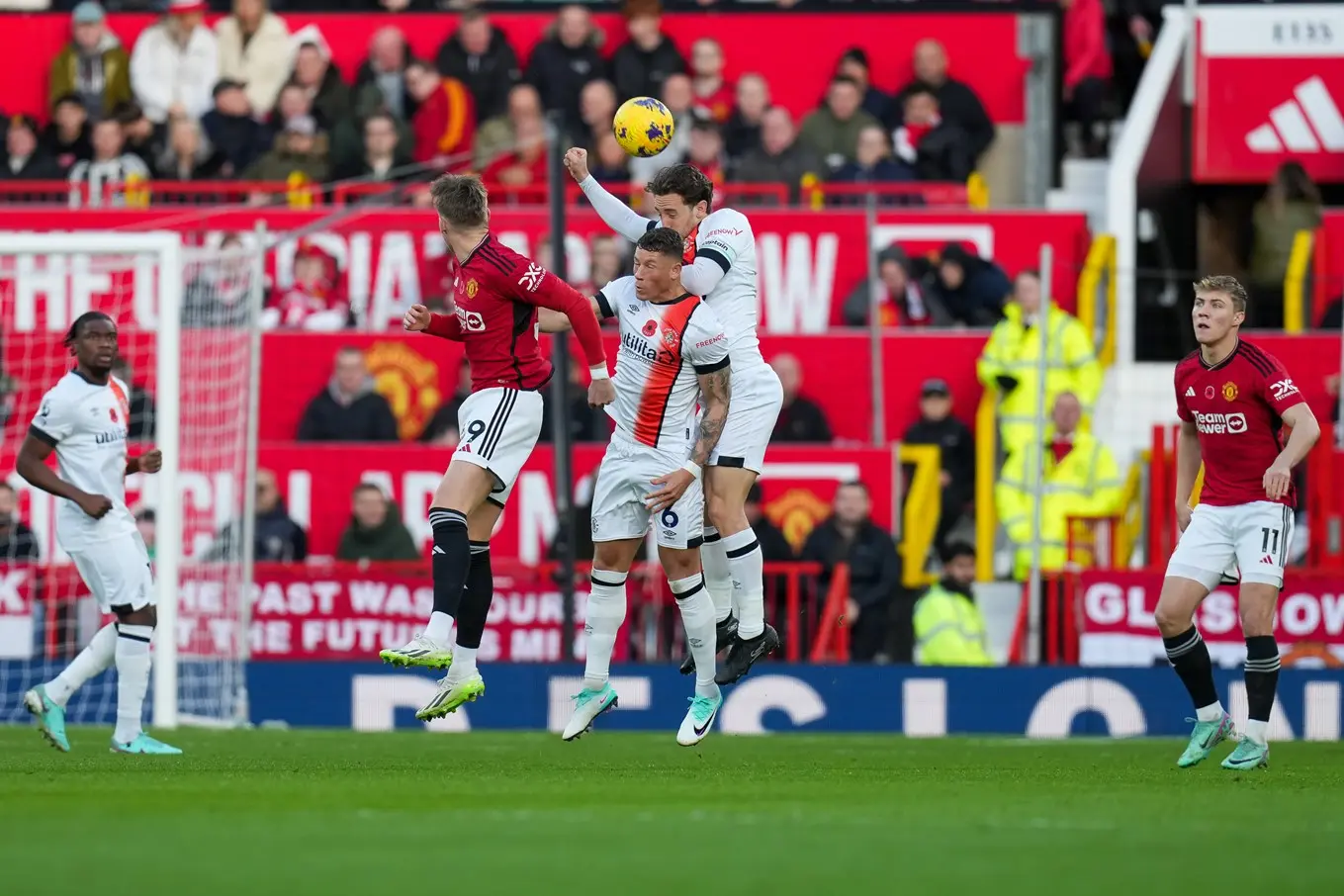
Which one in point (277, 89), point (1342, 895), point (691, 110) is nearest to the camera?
point (1342, 895)

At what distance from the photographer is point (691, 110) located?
22406 mm

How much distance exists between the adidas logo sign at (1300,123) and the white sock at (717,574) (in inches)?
466

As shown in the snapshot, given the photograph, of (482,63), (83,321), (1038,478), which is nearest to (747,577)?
(83,321)

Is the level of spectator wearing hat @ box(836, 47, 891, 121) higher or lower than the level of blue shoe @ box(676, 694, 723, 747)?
higher

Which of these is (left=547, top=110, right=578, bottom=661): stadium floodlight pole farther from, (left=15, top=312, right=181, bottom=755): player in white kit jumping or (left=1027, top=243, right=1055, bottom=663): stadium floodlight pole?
(left=15, top=312, right=181, bottom=755): player in white kit jumping

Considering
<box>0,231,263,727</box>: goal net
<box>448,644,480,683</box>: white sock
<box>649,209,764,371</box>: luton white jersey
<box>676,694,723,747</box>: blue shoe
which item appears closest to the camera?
<box>448,644,480,683</box>: white sock

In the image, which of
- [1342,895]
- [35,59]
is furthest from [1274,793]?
[35,59]

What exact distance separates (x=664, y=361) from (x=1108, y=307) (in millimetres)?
9949

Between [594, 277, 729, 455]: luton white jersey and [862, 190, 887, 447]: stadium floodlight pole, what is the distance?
26.4ft

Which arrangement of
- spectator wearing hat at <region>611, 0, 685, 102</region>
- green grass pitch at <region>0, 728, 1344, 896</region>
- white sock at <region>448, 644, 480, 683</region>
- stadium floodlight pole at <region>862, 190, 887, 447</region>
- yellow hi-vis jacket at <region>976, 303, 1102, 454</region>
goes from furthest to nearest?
spectator wearing hat at <region>611, 0, 685, 102</region>, stadium floodlight pole at <region>862, 190, 887, 447</region>, yellow hi-vis jacket at <region>976, 303, 1102, 454</region>, white sock at <region>448, 644, 480, 683</region>, green grass pitch at <region>0, 728, 1344, 896</region>

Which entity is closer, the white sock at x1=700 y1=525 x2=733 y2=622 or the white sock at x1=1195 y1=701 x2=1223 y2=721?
the white sock at x1=1195 y1=701 x2=1223 y2=721

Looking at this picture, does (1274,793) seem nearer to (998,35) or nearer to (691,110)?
(691,110)

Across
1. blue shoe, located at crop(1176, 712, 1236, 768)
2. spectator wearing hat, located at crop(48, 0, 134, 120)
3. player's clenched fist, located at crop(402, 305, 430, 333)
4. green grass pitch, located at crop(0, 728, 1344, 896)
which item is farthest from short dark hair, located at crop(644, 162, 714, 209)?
spectator wearing hat, located at crop(48, 0, 134, 120)

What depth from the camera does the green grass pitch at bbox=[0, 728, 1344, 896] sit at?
271 inches
